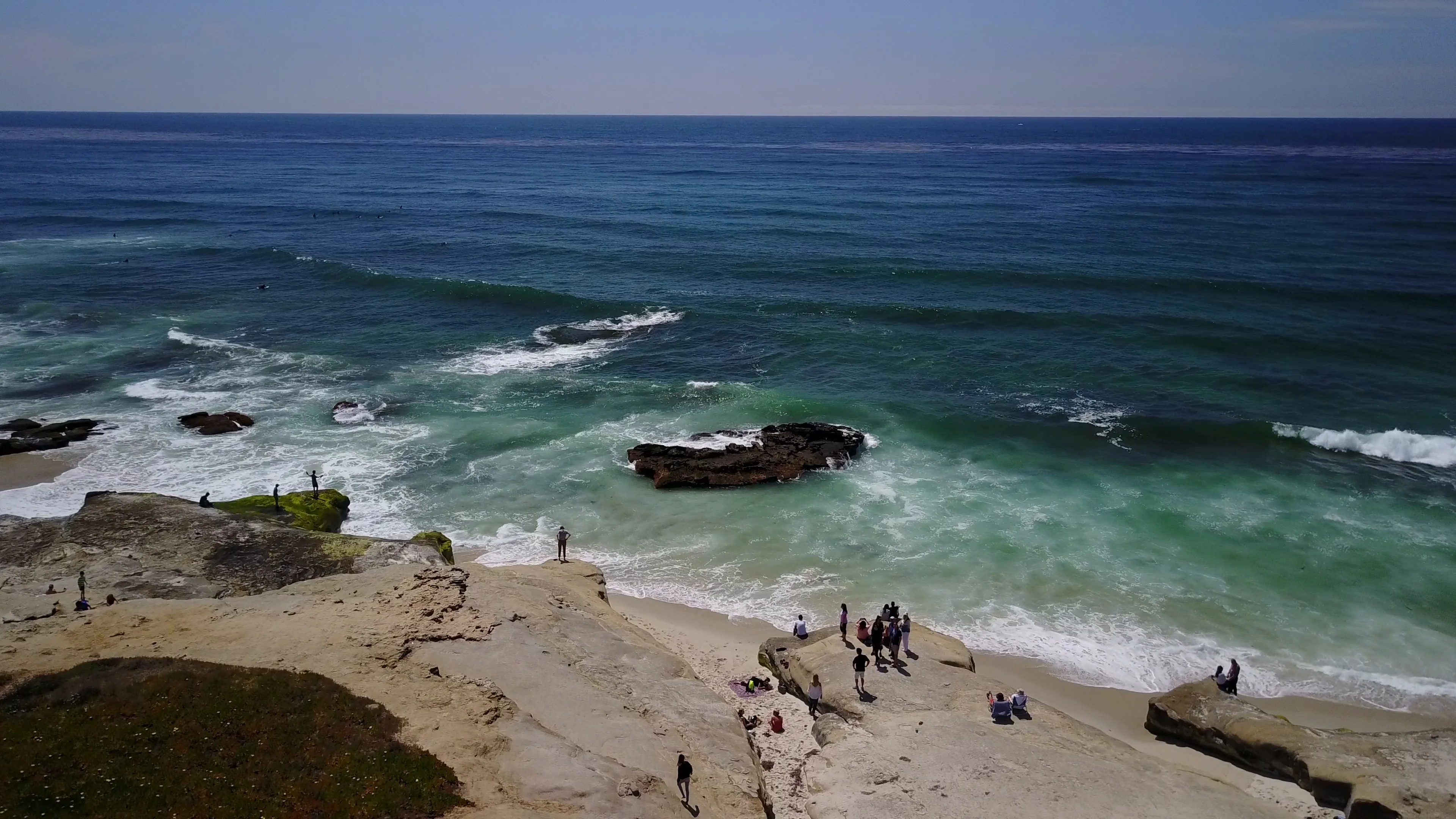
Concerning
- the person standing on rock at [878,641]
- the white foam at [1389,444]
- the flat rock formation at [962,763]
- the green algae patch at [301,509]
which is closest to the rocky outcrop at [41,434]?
the green algae patch at [301,509]

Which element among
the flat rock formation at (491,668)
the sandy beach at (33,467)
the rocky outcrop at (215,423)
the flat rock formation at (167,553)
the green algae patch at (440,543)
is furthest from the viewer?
the rocky outcrop at (215,423)

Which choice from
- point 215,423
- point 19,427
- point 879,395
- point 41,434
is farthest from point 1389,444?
point 19,427

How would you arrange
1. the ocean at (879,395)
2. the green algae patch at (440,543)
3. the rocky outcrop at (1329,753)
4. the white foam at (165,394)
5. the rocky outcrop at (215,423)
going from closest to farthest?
the rocky outcrop at (1329,753)
the green algae patch at (440,543)
the ocean at (879,395)
the rocky outcrop at (215,423)
the white foam at (165,394)

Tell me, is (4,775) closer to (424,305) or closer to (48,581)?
(48,581)

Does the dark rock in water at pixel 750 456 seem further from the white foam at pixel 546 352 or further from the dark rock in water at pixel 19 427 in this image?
the dark rock in water at pixel 19 427

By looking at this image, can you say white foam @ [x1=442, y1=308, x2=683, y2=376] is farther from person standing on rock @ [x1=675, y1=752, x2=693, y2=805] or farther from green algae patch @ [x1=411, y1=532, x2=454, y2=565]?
person standing on rock @ [x1=675, y1=752, x2=693, y2=805]
